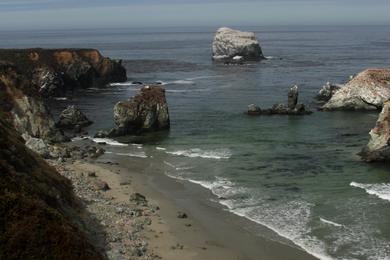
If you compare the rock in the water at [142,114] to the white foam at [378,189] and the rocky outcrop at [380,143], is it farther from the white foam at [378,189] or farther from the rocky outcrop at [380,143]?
the white foam at [378,189]

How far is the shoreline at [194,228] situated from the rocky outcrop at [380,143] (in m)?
15.4

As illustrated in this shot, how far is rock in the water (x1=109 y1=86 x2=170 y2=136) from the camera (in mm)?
61844

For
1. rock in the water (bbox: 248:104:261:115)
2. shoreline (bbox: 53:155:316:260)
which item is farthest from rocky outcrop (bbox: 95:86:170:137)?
shoreline (bbox: 53:155:316:260)

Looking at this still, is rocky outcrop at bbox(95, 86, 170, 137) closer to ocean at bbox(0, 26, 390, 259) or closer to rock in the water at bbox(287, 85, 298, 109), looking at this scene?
ocean at bbox(0, 26, 390, 259)

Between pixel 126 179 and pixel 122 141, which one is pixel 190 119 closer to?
pixel 122 141

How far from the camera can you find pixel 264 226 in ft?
108

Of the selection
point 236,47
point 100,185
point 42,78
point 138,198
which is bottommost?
point 138,198

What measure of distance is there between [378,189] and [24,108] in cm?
3579

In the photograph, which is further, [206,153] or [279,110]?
[279,110]

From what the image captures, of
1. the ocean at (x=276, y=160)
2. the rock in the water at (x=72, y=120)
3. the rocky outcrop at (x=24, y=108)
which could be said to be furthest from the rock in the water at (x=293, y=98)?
the rocky outcrop at (x=24, y=108)

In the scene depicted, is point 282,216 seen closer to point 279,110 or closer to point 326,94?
point 279,110

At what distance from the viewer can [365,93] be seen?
7500 centimetres

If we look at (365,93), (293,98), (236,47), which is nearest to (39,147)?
(293,98)

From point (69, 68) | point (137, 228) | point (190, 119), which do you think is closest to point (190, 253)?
point (137, 228)
